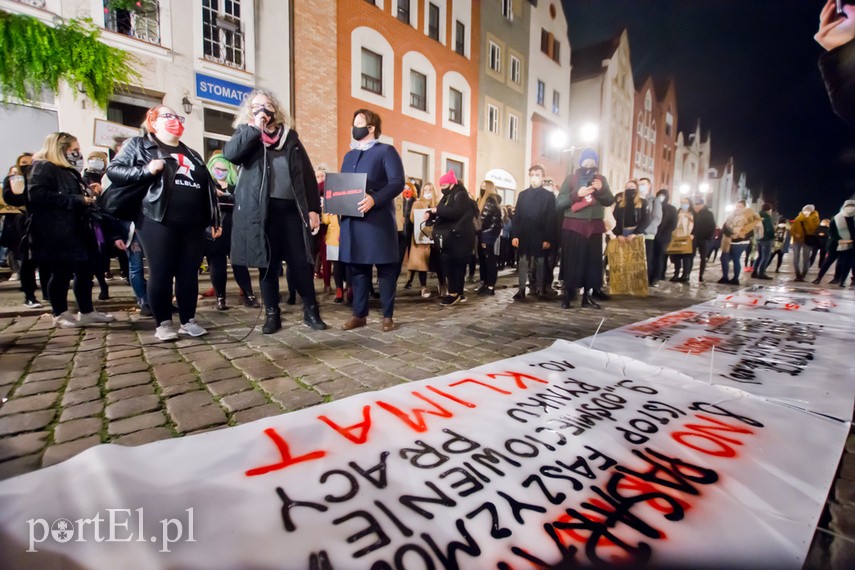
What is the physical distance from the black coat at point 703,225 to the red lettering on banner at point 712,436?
900 centimetres

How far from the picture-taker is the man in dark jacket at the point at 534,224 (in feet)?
19.2

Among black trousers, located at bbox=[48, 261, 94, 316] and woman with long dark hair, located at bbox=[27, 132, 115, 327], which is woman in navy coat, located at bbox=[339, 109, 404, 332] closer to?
woman with long dark hair, located at bbox=[27, 132, 115, 327]

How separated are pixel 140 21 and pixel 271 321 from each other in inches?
393

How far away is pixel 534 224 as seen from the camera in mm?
5930

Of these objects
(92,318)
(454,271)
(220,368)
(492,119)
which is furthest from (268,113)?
(492,119)

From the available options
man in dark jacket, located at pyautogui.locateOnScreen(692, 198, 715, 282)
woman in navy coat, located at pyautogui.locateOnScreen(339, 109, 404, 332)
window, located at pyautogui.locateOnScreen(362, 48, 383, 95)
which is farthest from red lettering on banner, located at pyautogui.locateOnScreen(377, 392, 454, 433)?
window, located at pyautogui.locateOnScreen(362, 48, 383, 95)

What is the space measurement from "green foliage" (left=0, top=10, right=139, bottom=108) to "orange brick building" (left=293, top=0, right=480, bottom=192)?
4.35m

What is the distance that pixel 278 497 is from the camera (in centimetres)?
131

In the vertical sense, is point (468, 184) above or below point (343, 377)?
above

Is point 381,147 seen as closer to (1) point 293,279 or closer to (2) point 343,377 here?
(1) point 293,279

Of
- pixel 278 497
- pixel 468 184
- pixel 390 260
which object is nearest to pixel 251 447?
pixel 278 497

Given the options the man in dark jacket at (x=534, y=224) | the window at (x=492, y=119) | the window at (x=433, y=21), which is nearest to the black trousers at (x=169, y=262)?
the man in dark jacket at (x=534, y=224)

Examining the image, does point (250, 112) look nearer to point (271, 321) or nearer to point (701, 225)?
point (271, 321)

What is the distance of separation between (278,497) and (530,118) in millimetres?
22244
